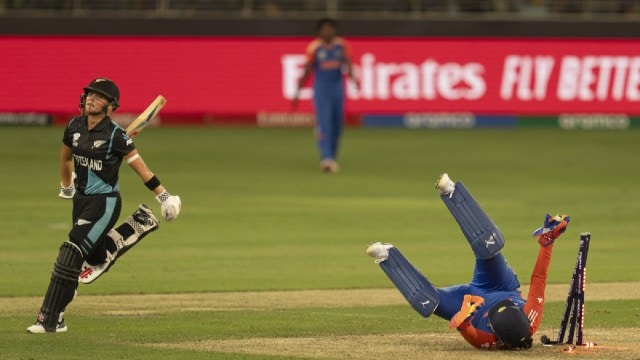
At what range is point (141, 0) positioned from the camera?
2945 centimetres

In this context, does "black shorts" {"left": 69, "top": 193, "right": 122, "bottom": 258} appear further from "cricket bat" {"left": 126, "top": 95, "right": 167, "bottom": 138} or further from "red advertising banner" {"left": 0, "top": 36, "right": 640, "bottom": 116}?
"red advertising banner" {"left": 0, "top": 36, "right": 640, "bottom": 116}

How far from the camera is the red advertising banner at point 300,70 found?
91.9 feet

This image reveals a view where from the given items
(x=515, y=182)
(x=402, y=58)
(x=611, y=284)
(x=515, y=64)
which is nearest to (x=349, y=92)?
(x=402, y=58)

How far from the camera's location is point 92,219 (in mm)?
10922

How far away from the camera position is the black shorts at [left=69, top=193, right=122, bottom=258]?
35.7 feet

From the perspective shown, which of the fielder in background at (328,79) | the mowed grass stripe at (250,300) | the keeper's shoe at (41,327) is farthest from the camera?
the fielder in background at (328,79)

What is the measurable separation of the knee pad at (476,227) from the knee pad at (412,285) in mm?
443

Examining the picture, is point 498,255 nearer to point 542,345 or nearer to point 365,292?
point 542,345

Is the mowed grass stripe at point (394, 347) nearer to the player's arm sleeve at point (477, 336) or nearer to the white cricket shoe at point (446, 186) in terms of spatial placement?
the player's arm sleeve at point (477, 336)

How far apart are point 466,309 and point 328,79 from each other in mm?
13256

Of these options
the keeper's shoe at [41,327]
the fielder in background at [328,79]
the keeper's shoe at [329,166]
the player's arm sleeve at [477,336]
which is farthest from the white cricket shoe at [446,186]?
the keeper's shoe at [329,166]

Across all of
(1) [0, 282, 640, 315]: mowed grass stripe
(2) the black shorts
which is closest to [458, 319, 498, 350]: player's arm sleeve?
(1) [0, 282, 640, 315]: mowed grass stripe

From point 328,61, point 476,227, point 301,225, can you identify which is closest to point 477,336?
point 476,227

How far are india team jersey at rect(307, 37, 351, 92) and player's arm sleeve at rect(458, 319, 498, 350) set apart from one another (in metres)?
13.0
